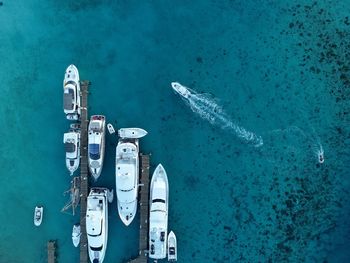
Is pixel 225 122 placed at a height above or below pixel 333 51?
below

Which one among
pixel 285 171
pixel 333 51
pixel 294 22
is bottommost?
pixel 285 171

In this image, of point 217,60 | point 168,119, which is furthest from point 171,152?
point 217,60

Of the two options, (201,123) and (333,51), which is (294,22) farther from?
(201,123)

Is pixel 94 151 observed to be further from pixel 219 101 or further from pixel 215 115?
pixel 219 101

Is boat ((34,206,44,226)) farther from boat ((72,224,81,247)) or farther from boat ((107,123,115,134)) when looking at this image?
boat ((107,123,115,134))

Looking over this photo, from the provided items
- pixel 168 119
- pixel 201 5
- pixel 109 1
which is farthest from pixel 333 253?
pixel 109 1

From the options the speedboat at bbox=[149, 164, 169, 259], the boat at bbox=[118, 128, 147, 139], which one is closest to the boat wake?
the boat at bbox=[118, 128, 147, 139]
